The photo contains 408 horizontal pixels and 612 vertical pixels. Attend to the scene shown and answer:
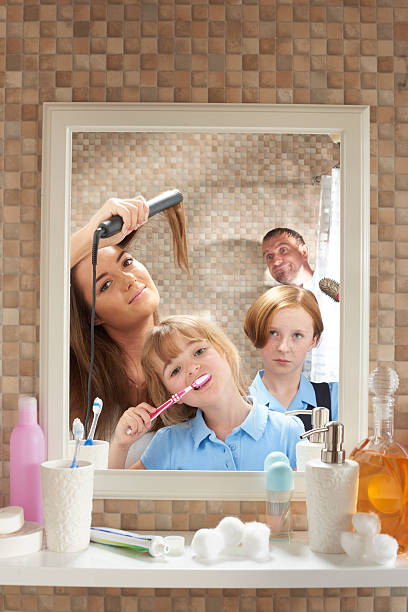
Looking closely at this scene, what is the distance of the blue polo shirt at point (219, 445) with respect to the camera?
3.37ft

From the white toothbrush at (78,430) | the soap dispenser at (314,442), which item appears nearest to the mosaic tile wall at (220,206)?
the soap dispenser at (314,442)

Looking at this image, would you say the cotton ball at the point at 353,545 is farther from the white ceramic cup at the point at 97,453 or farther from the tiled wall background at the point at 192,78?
the white ceramic cup at the point at 97,453

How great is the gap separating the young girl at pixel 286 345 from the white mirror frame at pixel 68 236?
1.9 inches

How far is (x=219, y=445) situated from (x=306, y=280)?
33 centimetres

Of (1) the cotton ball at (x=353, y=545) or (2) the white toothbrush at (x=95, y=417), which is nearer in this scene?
(1) the cotton ball at (x=353, y=545)

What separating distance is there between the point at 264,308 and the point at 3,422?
51 centimetres

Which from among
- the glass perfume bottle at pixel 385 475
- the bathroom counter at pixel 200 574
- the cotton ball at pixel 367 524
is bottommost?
the bathroom counter at pixel 200 574

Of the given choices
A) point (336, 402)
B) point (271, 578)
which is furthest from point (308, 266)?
point (271, 578)

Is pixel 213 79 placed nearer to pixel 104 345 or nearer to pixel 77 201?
pixel 77 201

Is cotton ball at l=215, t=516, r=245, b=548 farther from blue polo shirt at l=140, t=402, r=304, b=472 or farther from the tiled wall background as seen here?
the tiled wall background

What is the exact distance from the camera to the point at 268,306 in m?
1.03

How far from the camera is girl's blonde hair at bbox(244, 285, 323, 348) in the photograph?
1029 millimetres

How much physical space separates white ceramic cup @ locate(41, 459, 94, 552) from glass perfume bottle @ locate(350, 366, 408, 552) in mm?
441

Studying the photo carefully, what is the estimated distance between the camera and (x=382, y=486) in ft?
3.06
